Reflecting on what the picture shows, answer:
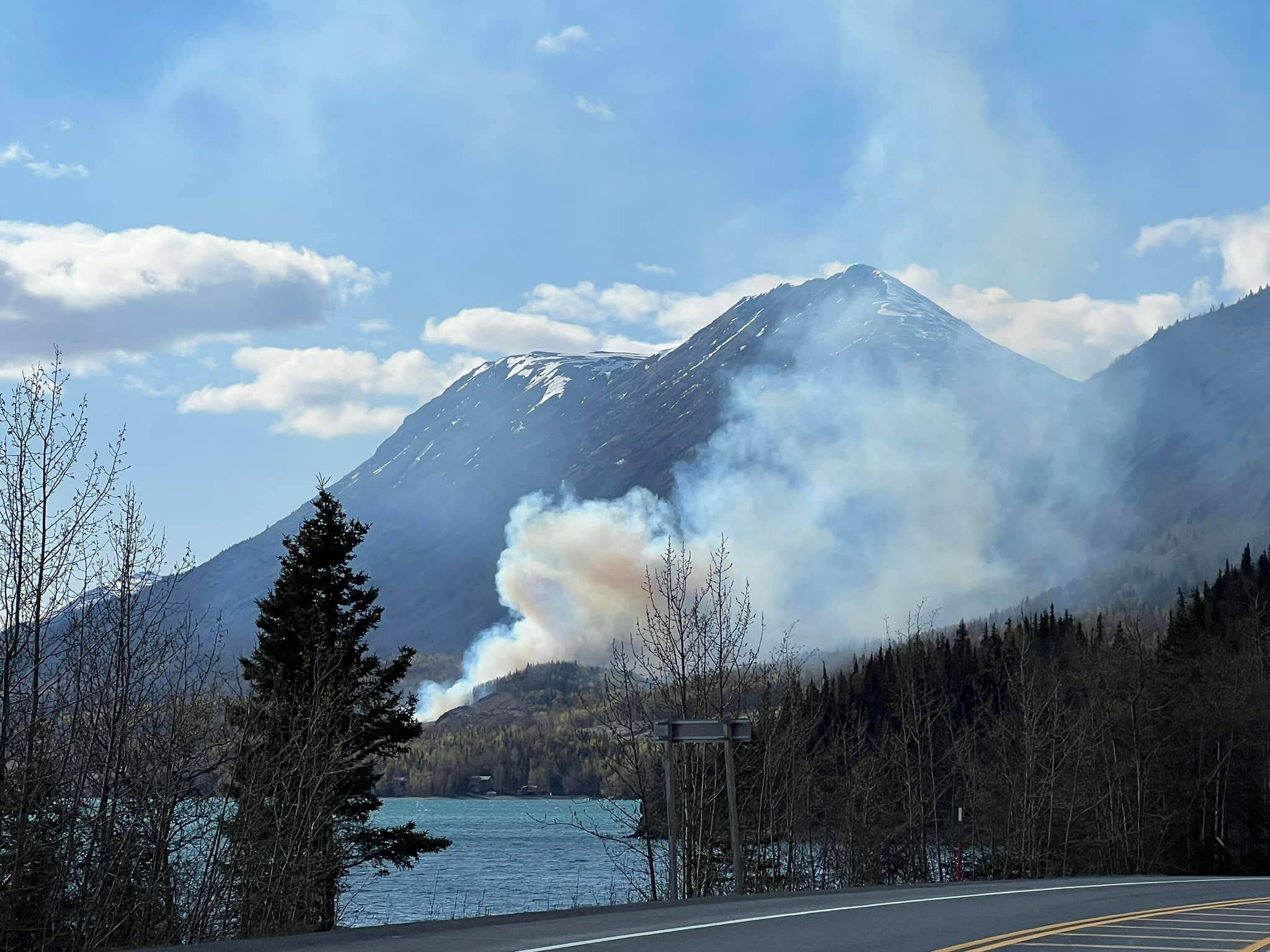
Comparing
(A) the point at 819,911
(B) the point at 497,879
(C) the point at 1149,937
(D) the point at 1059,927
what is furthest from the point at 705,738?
(B) the point at 497,879

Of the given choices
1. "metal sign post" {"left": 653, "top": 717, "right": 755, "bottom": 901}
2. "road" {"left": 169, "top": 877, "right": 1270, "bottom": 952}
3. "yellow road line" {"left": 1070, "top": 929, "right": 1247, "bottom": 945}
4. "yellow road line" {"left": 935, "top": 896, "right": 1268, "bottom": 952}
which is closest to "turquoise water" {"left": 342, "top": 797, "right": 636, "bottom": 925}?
"metal sign post" {"left": 653, "top": 717, "right": 755, "bottom": 901}

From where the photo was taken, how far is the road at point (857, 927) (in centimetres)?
1404

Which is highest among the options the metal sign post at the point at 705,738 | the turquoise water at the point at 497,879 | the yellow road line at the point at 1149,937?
the metal sign post at the point at 705,738

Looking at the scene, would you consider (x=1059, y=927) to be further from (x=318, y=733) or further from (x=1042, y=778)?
(x=1042, y=778)

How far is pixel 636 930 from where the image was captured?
15.6 m

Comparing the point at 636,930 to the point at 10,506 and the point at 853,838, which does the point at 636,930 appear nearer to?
the point at 10,506

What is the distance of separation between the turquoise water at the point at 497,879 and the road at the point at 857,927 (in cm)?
885

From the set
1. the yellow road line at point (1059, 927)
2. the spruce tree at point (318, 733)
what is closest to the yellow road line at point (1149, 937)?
the yellow road line at point (1059, 927)

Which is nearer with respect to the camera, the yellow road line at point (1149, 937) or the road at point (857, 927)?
the road at point (857, 927)

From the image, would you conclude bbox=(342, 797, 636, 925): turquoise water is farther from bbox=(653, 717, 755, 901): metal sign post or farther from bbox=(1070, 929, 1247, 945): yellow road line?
bbox=(1070, 929, 1247, 945): yellow road line

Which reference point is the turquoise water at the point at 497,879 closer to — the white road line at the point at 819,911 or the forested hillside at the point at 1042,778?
the forested hillside at the point at 1042,778

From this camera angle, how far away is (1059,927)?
54.3 ft

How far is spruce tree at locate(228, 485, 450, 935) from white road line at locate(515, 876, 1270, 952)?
9.52m

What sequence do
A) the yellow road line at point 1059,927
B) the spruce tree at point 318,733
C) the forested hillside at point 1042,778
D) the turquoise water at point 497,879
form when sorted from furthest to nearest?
the turquoise water at point 497,879, the forested hillside at point 1042,778, the spruce tree at point 318,733, the yellow road line at point 1059,927
